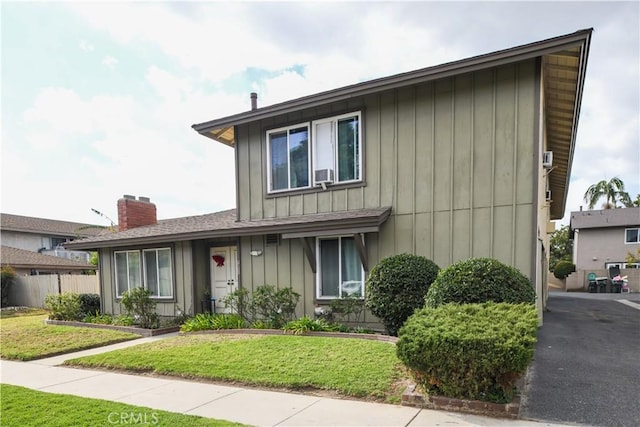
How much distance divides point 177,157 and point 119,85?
25.9 feet

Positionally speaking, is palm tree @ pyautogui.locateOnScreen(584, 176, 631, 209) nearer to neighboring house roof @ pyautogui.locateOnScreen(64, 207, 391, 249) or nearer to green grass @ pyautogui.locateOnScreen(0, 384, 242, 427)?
neighboring house roof @ pyautogui.locateOnScreen(64, 207, 391, 249)

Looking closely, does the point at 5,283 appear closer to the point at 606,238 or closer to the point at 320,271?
the point at 320,271

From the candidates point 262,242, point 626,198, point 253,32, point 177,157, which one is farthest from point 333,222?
point 626,198

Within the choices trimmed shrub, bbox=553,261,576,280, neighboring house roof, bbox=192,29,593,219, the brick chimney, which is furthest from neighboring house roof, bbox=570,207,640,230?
the brick chimney

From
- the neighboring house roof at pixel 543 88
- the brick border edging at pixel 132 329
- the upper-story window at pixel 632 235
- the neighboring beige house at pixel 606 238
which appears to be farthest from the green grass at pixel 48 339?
the upper-story window at pixel 632 235

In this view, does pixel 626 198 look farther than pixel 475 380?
Yes

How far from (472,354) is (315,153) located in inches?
264

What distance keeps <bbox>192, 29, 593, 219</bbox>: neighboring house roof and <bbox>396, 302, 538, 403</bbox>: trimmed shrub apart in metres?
5.16

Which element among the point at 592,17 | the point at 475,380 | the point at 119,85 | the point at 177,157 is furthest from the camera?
the point at 177,157

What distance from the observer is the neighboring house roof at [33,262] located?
22.3 m

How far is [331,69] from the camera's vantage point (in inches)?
443

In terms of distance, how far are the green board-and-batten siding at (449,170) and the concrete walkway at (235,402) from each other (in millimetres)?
4374

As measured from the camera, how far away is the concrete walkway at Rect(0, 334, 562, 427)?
400 cm

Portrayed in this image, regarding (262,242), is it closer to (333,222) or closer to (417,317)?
(333,222)
